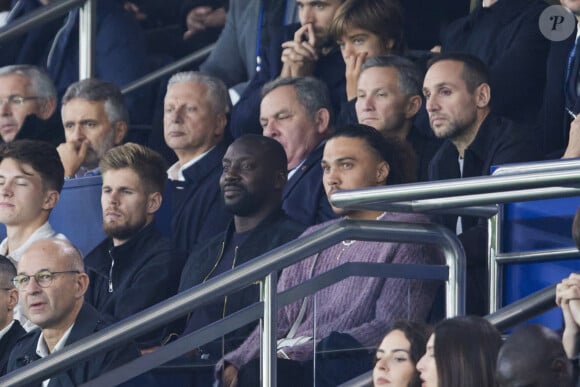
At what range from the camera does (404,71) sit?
307 inches

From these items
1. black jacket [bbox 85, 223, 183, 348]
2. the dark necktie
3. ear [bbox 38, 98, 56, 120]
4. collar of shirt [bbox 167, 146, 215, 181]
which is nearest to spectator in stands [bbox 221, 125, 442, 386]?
the dark necktie

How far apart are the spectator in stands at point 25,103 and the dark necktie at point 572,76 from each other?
3.21 m

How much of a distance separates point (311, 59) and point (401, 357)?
345 centimetres

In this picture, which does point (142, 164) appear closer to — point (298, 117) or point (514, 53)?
point (298, 117)

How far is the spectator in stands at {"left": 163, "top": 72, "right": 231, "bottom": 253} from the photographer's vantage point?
8305mm

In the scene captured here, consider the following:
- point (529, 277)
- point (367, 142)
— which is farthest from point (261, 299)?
point (367, 142)

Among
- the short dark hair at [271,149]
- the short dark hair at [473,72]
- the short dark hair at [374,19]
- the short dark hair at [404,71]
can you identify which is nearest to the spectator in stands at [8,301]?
the short dark hair at [271,149]

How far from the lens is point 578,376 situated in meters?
5.05

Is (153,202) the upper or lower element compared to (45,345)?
upper

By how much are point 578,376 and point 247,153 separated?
292 cm

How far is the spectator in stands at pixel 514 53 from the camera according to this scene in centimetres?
756

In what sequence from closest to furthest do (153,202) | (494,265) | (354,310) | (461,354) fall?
(461,354) < (354,310) < (494,265) < (153,202)

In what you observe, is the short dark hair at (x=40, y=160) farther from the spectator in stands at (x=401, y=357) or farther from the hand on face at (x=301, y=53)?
the spectator in stands at (x=401, y=357)

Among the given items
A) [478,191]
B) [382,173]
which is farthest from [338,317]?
[382,173]
